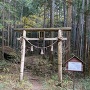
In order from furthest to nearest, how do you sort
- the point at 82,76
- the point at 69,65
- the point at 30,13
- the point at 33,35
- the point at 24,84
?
the point at 33,35 → the point at 30,13 → the point at 82,76 → the point at 24,84 → the point at 69,65

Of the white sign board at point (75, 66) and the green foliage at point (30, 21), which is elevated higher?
the green foliage at point (30, 21)

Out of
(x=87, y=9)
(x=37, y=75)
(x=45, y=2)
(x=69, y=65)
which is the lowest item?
(x=37, y=75)

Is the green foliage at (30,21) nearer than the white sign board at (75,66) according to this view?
No

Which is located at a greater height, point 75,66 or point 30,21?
point 30,21

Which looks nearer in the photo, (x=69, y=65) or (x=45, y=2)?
(x=69, y=65)

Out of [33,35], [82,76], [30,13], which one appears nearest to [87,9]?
[82,76]

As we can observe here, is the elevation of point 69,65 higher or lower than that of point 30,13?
lower

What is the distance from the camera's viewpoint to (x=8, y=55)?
736 inches

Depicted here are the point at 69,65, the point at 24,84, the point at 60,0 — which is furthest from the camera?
the point at 60,0

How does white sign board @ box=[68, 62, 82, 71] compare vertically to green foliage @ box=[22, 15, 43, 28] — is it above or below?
below

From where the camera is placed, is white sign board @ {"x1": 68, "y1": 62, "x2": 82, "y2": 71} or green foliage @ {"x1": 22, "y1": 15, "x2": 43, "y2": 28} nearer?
white sign board @ {"x1": 68, "y1": 62, "x2": 82, "y2": 71}

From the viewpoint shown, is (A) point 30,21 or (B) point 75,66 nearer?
(B) point 75,66

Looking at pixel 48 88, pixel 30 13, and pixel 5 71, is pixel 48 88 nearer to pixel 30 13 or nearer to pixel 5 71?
pixel 5 71

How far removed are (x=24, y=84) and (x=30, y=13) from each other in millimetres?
17187
